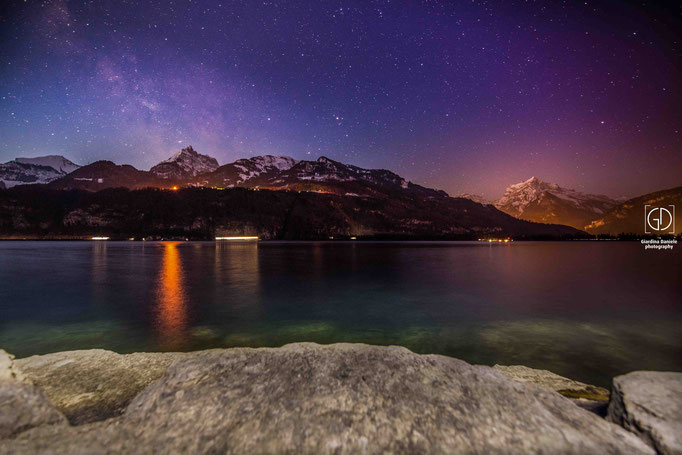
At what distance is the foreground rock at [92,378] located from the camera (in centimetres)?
553

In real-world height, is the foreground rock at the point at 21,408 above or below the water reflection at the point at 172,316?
above

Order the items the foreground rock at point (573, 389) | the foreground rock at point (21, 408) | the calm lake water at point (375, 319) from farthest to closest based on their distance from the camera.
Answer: the calm lake water at point (375, 319) < the foreground rock at point (573, 389) < the foreground rock at point (21, 408)

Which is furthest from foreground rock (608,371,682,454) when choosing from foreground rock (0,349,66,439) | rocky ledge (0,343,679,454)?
foreground rock (0,349,66,439)

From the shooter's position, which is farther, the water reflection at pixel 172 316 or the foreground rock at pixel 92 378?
the water reflection at pixel 172 316

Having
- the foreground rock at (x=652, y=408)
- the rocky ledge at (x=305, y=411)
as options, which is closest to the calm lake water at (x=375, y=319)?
the foreground rock at (x=652, y=408)

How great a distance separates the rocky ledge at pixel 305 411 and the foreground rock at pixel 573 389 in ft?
2.69

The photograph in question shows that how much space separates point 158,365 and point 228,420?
436 cm

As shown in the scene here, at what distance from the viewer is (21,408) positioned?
491 centimetres

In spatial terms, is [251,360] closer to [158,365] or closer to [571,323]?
[158,365]

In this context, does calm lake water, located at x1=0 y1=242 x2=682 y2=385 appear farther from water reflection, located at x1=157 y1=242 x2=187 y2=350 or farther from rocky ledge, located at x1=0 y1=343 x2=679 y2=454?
rocky ledge, located at x1=0 y1=343 x2=679 y2=454

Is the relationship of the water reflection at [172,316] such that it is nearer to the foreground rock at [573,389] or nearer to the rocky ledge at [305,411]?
the rocky ledge at [305,411]

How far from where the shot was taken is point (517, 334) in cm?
1481

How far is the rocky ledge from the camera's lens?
12.7ft

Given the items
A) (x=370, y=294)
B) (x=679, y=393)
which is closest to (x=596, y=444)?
(x=679, y=393)
